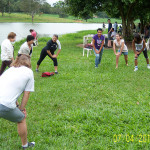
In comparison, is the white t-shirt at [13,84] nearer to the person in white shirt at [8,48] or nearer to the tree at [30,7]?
the person in white shirt at [8,48]

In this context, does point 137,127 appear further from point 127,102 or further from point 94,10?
point 94,10

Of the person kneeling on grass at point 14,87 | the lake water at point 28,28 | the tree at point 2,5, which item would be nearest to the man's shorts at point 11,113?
the person kneeling on grass at point 14,87

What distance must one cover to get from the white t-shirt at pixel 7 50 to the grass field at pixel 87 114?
1305 mm

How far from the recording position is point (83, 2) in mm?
16297

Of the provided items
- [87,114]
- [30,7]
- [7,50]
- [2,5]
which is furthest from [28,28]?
[30,7]

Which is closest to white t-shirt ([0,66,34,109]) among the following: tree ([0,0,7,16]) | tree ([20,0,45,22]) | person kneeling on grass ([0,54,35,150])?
person kneeling on grass ([0,54,35,150])

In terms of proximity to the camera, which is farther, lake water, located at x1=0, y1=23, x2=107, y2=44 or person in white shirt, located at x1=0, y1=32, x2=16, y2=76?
lake water, located at x1=0, y1=23, x2=107, y2=44

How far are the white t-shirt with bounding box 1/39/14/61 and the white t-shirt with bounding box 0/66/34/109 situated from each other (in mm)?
3929

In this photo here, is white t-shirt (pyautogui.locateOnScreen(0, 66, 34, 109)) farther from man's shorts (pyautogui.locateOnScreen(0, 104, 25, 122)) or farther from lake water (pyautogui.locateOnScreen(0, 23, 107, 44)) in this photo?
lake water (pyautogui.locateOnScreen(0, 23, 107, 44))

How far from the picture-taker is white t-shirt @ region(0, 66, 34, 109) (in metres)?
2.99

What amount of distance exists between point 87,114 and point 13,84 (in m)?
2.23

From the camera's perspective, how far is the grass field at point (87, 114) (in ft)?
12.5

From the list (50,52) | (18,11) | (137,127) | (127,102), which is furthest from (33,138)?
(18,11)

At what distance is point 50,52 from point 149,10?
12844 mm
